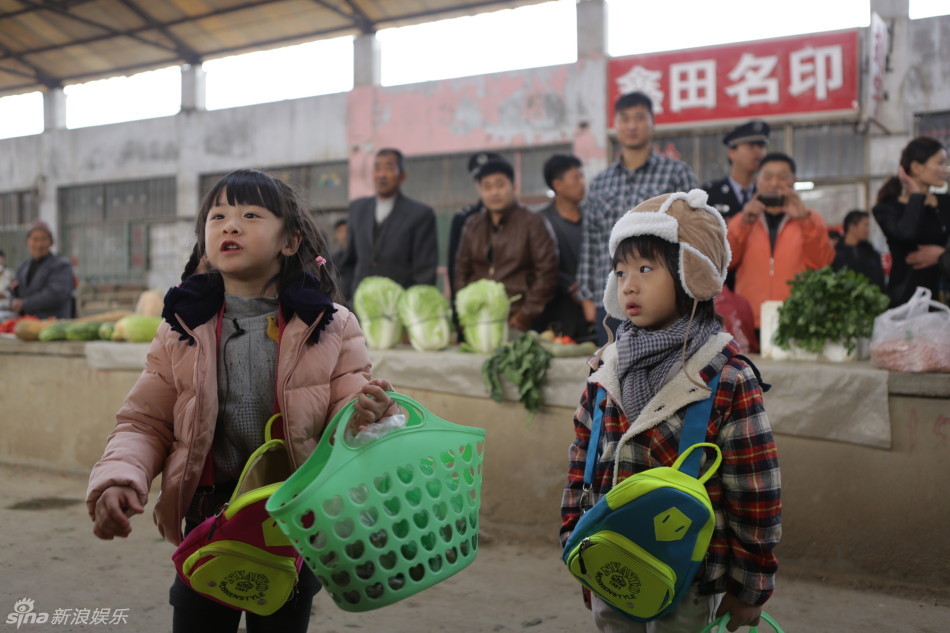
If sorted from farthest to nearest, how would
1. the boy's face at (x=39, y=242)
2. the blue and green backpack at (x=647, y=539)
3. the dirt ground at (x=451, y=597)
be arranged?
the boy's face at (x=39, y=242) < the dirt ground at (x=451, y=597) < the blue and green backpack at (x=647, y=539)

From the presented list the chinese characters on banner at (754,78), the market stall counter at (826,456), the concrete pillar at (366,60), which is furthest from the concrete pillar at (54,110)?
the market stall counter at (826,456)

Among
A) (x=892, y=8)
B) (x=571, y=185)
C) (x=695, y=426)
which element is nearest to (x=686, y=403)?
(x=695, y=426)

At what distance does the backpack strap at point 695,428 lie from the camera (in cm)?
179

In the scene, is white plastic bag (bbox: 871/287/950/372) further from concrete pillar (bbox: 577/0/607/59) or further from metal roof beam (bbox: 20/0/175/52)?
metal roof beam (bbox: 20/0/175/52)

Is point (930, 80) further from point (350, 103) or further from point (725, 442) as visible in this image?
point (725, 442)

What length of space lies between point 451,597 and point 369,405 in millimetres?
2181

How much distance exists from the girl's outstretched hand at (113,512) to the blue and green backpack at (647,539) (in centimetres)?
96

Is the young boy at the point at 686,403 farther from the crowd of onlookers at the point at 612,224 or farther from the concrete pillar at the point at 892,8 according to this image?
the concrete pillar at the point at 892,8

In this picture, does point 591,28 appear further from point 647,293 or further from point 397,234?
point 647,293

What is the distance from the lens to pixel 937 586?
349 centimetres

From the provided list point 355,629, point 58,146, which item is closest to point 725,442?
point 355,629

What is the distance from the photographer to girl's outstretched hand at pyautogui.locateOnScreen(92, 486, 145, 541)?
5.52 feet

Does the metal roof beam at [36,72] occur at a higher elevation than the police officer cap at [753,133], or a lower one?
higher

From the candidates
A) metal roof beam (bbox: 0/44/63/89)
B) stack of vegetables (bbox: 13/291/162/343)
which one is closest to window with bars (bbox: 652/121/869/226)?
stack of vegetables (bbox: 13/291/162/343)
